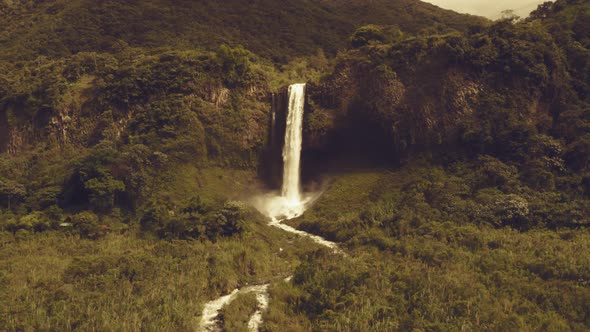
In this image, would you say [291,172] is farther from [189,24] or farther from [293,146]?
[189,24]

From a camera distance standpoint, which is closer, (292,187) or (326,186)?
(326,186)

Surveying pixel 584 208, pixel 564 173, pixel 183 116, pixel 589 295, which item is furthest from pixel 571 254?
pixel 183 116

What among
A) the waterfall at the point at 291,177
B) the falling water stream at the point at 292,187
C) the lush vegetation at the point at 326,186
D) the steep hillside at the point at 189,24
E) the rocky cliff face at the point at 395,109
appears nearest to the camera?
the lush vegetation at the point at 326,186

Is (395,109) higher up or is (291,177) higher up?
(395,109)

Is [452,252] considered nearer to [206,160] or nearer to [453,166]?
[453,166]

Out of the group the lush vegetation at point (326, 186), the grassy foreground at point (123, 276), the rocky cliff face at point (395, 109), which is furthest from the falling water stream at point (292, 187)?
the grassy foreground at point (123, 276)

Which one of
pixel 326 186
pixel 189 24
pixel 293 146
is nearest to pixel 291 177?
pixel 293 146

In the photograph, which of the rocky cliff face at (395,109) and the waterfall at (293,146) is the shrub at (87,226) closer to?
the waterfall at (293,146)
